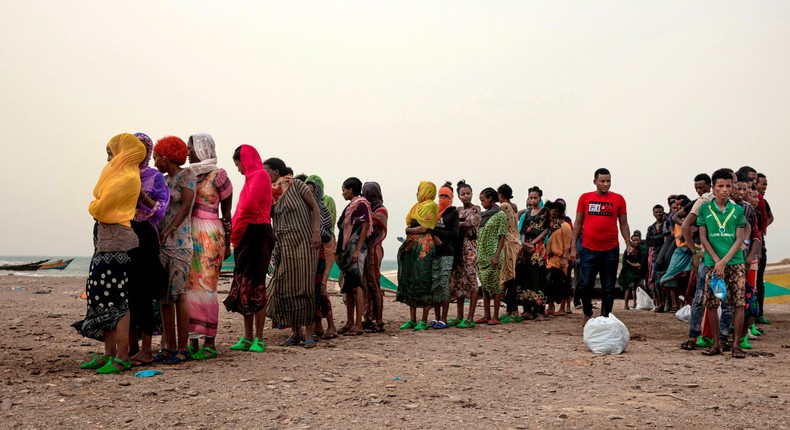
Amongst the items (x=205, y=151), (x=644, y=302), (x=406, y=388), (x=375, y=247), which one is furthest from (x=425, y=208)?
(x=644, y=302)

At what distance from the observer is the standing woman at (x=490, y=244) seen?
9.58 m

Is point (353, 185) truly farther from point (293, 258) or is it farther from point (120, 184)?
point (120, 184)

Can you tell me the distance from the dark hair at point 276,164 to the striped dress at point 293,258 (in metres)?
0.17

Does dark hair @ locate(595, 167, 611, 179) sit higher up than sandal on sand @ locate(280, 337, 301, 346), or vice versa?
dark hair @ locate(595, 167, 611, 179)

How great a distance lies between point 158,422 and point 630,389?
10.3ft

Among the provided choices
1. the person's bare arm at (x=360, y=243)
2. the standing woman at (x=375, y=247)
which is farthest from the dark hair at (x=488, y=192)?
the person's bare arm at (x=360, y=243)

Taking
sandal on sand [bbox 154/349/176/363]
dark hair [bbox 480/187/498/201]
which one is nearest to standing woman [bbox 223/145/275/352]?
sandal on sand [bbox 154/349/176/363]

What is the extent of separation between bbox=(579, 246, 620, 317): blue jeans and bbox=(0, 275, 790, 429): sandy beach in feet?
2.79

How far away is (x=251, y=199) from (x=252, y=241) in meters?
0.40

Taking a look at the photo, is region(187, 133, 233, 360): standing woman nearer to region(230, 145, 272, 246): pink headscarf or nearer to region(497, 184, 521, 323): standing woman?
region(230, 145, 272, 246): pink headscarf

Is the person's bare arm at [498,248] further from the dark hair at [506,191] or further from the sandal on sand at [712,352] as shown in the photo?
the sandal on sand at [712,352]

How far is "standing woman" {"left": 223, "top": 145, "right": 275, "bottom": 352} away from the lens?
6367mm

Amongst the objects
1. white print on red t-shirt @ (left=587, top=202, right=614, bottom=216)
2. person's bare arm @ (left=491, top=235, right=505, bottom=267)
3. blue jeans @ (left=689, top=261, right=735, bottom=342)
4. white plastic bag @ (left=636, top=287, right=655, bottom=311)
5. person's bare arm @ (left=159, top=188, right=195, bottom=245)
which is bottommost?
white plastic bag @ (left=636, top=287, right=655, bottom=311)

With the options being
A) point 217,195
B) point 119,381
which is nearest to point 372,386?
point 119,381
